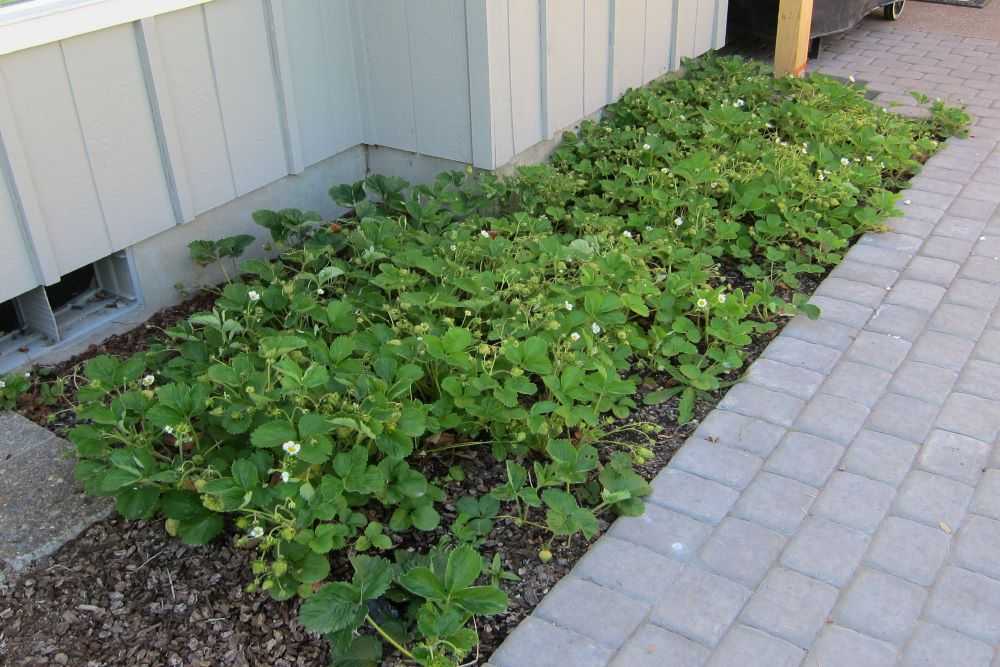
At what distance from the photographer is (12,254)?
10.9 ft

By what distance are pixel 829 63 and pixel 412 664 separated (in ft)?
17.5

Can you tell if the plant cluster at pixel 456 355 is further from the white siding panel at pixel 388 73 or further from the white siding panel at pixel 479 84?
the white siding panel at pixel 388 73

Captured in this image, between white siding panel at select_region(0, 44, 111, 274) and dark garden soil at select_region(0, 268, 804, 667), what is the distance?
1148 millimetres

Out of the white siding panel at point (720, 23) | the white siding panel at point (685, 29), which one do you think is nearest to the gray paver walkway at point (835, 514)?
the white siding panel at point (685, 29)

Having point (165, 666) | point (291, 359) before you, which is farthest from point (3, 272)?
point (165, 666)

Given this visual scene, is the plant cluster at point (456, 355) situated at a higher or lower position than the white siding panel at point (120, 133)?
lower

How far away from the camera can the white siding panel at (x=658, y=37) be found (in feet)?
17.4

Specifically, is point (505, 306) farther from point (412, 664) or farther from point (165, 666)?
point (165, 666)

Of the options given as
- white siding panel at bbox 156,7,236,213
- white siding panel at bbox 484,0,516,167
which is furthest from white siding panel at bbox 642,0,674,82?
white siding panel at bbox 156,7,236,213

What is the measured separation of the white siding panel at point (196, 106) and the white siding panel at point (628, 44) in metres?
2.09

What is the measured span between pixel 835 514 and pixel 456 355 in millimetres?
1158

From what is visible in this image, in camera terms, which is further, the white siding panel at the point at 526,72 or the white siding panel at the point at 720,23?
the white siding panel at the point at 720,23

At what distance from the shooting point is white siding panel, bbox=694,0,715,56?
5.79m

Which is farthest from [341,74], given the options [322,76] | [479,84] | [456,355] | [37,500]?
[37,500]
